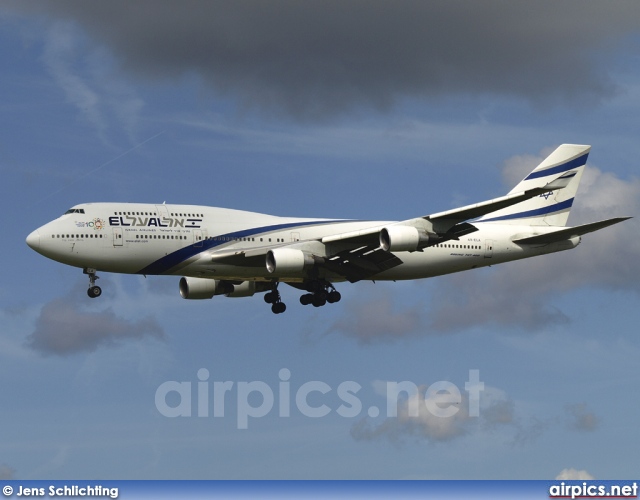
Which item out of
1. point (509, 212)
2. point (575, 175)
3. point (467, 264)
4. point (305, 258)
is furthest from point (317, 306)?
point (575, 175)

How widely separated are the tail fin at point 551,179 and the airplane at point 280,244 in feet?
5.10

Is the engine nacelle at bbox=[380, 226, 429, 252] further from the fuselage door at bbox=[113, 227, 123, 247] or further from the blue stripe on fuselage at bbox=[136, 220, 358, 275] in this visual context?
the fuselage door at bbox=[113, 227, 123, 247]

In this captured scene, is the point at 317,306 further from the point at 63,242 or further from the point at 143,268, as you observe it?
the point at 63,242

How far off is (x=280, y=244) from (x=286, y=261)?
3.24 m

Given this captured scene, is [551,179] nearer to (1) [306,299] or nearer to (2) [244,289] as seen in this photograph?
(1) [306,299]

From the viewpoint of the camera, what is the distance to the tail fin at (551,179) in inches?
2921

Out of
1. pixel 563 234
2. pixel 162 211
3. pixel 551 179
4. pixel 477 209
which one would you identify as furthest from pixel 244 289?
pixel 551 179

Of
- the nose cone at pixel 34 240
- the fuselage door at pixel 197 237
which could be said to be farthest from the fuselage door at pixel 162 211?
the nose cone at pixel 34 240

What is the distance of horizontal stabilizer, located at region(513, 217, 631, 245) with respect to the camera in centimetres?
6234

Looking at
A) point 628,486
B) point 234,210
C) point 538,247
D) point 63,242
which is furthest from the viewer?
point 538,247

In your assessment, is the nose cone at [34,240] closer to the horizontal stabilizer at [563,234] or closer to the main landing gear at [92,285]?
the main landing gear at [92,285]

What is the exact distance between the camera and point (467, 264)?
233 ft

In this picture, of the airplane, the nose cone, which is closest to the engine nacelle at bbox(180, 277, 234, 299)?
the airplane

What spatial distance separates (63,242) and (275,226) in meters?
12.2
